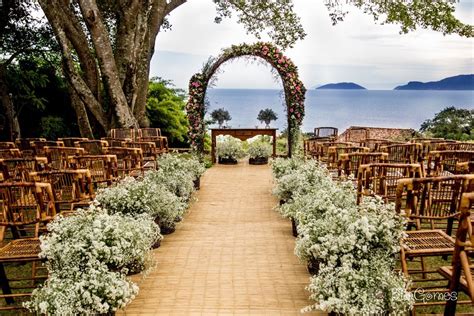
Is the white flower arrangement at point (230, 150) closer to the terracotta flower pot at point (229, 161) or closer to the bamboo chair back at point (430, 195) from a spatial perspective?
the terracotta flower pot at point (229, 161)

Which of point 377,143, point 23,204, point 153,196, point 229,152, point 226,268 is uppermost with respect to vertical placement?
point 377,143

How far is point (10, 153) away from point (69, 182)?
2152mm

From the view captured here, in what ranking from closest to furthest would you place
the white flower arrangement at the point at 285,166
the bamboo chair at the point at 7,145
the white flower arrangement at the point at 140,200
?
the white flower arrangement at the point at 140,200, the bamboo chair at the point at 7,145, the white flower arrangement at the point at 285,166

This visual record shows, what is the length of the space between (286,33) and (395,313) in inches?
416

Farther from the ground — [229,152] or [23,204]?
[229,152]

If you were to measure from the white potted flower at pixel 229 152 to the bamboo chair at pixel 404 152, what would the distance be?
5.69 meters

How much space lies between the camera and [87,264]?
3.40 m

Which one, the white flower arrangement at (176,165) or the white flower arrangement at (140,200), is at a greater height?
the white flower arrangement at (176,165)

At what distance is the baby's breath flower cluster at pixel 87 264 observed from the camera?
3180 mm

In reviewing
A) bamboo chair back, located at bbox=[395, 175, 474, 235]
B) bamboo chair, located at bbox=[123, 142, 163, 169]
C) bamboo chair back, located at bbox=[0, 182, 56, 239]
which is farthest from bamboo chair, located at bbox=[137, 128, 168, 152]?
bamboo chair back, located at bbox=[395, 175, 474, 235]

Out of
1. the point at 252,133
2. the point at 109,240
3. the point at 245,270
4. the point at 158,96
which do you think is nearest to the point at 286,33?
the point at 252,133

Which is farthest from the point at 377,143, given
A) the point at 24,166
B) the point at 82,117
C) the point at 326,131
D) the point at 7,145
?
the point at 82,117

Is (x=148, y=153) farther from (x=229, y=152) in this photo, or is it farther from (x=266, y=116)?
(x=266, y=116)

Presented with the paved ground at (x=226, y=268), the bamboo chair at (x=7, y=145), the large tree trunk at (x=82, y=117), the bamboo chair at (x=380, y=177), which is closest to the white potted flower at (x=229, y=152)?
the large tree trunk at (x=82, y=117)
